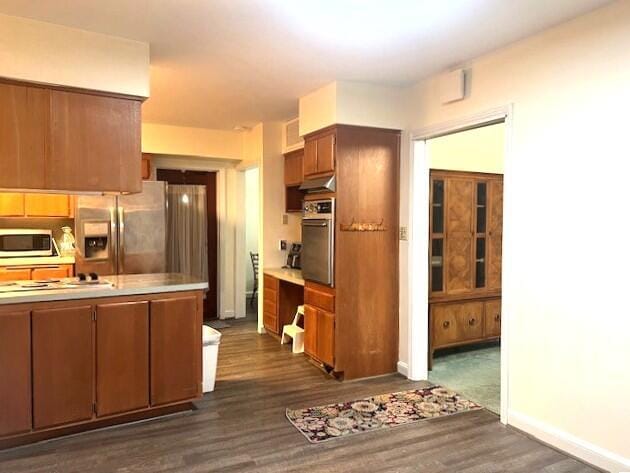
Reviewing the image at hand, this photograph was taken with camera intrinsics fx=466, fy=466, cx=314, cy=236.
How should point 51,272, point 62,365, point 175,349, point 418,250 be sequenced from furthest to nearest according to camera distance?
1. point 51,272
2. point 418,250
3. point 175,349
4. point 62,365

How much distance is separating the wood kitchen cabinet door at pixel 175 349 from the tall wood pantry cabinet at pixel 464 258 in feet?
7.06

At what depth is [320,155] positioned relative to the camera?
162 inches

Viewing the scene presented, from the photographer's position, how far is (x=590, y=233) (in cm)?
263

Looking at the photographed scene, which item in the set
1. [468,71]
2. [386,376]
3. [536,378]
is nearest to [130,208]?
[386,376]

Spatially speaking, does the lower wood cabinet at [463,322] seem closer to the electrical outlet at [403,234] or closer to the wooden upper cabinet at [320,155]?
the electrical outlet at [403,234]

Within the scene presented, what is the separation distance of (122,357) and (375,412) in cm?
177

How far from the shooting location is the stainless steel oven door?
3.97 metres

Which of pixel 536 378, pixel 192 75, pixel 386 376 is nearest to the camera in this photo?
pixel 536 378

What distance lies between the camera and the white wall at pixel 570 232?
2.51m

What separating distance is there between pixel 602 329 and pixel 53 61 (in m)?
3.58

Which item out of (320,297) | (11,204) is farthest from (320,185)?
(11,204)

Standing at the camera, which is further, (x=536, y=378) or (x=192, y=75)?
(x=192, y=75)

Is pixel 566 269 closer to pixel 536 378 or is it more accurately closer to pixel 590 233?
pixel 590 233

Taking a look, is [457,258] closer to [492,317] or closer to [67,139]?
[492,317]
